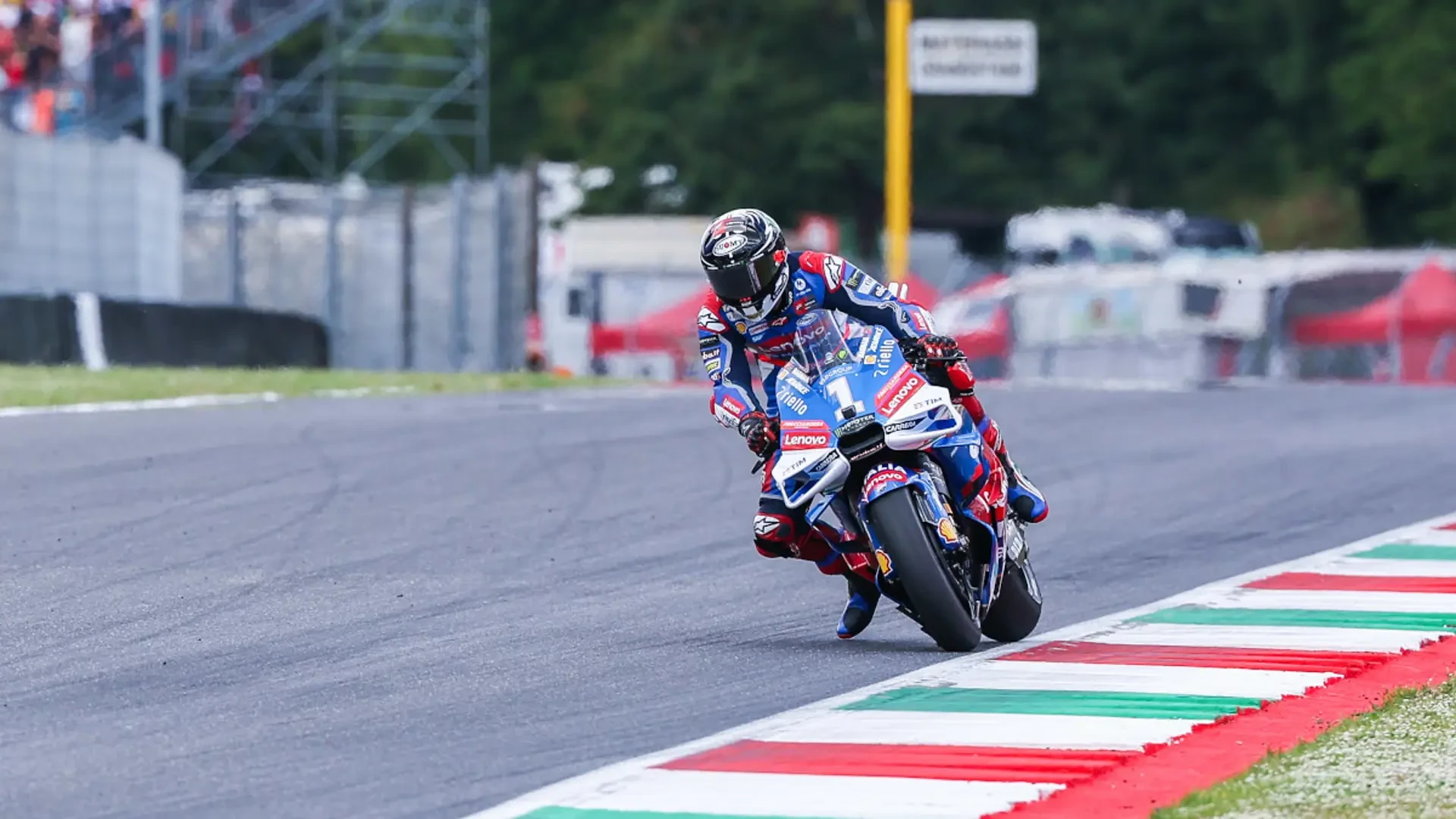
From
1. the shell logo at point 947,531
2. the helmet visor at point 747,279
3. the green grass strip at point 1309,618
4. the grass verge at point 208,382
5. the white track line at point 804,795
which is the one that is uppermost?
the helmet visor at point 747,279

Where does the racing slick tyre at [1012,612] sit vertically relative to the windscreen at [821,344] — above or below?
below

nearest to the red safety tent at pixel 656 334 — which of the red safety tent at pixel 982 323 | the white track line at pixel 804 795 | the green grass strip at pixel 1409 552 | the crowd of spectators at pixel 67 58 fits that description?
the red safety tent at pixel 982 323

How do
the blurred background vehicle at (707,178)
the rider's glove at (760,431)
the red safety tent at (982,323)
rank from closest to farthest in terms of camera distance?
the rider's glove at (760,431) < the blurred background vehicle at (707,178) < the red safety tent at (982,323)

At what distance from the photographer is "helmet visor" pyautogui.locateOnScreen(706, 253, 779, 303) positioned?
8.80 metres

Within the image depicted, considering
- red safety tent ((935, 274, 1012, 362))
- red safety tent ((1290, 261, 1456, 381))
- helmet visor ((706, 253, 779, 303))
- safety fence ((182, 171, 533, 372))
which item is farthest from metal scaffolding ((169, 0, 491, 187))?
helmet visor ((706, 253, 779, 303))

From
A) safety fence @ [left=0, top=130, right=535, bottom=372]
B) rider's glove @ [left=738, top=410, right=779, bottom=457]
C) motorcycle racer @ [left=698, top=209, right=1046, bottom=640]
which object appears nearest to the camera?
motorcycle racer @ [left=698, top=209, right=1046, bottom=640]

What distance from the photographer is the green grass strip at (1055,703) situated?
25.2 ft

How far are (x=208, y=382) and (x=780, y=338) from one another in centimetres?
1216

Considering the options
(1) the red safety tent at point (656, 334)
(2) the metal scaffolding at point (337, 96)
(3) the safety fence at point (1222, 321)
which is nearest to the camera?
(3) the safety fence at point (1222, 321)

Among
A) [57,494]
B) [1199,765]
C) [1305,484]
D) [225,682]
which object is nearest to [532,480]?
[57,494]

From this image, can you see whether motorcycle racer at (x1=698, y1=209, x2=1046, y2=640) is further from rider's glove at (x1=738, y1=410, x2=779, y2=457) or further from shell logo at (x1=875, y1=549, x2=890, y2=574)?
shell logo at (x1=875, y1=549, x2=890, y2=574)

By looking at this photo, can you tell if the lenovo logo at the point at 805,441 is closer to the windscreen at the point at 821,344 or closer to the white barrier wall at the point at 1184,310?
the windscreen at the point at 821,344

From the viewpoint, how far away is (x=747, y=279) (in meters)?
8.84

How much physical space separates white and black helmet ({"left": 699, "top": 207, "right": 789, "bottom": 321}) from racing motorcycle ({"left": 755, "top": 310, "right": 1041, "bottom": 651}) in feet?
0.60
